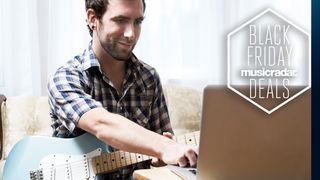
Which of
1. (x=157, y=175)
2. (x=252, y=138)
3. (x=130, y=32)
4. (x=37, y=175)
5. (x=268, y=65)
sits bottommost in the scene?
(x=37, y=175)

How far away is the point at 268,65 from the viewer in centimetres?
114

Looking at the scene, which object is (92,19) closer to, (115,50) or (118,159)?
(115,50)

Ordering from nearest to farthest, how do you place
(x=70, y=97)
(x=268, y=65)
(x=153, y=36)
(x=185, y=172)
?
(x=185, y=172) → (x=268, y=65) → (x=70, y=97) → (x=153, y=36)

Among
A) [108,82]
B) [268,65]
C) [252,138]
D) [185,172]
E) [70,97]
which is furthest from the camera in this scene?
[108,82]

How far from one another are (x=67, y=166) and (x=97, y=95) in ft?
0.79

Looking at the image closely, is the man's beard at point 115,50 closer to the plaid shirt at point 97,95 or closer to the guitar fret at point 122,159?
the plaid shirt at point 97,95

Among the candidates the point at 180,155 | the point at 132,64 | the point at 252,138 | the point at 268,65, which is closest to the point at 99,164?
the point at 132,64

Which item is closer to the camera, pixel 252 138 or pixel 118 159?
pixel 252 138

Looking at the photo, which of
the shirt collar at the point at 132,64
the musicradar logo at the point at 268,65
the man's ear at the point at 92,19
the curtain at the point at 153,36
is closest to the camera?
the musicradar logo at the point at 268,65

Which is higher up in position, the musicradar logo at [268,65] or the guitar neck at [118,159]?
the musicradar logo at [268,65]

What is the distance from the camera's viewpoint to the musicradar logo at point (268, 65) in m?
0.70

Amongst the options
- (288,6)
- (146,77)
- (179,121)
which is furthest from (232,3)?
(146,77)

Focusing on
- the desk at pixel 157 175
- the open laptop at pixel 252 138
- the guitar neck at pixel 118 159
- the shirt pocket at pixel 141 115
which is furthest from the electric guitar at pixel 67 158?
the open laptop at pixel 252 138

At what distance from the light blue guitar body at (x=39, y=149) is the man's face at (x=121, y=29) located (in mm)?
294
